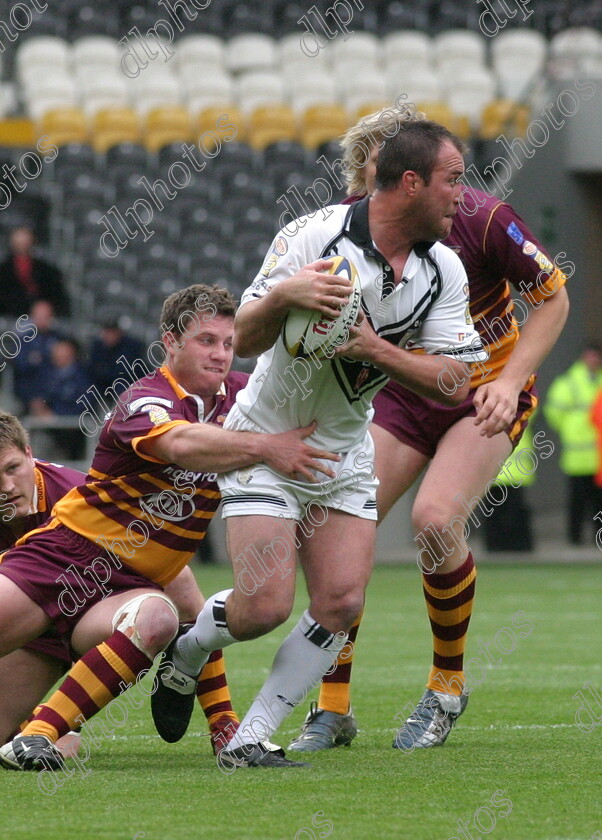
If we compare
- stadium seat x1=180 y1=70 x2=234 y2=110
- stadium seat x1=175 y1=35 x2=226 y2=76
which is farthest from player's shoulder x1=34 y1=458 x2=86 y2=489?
stadium seat x1=175 y1=35 x2=226 y2=76

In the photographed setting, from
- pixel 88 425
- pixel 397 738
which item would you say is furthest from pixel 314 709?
pixel 88 425

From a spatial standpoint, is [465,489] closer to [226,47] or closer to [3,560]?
[3,560]

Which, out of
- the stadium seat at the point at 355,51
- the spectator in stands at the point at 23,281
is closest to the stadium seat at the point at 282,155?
the stadium seat at the point at 355,51

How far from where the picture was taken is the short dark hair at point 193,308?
4.61 m

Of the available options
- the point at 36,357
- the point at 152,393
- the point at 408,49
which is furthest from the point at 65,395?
the point at 408,49

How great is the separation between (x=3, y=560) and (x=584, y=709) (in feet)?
8.00

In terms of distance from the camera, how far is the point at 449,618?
16.5ft

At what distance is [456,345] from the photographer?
173 inches

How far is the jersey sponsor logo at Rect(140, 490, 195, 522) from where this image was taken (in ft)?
15.1

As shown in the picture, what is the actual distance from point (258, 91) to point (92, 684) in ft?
47.1

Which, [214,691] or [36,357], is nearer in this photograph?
[214,691]

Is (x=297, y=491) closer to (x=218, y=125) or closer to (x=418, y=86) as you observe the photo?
(x=218, y=125)

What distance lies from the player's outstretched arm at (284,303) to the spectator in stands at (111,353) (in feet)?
27.0

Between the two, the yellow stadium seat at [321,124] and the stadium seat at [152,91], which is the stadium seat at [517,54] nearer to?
the yellow stadium seat at [321,124]
